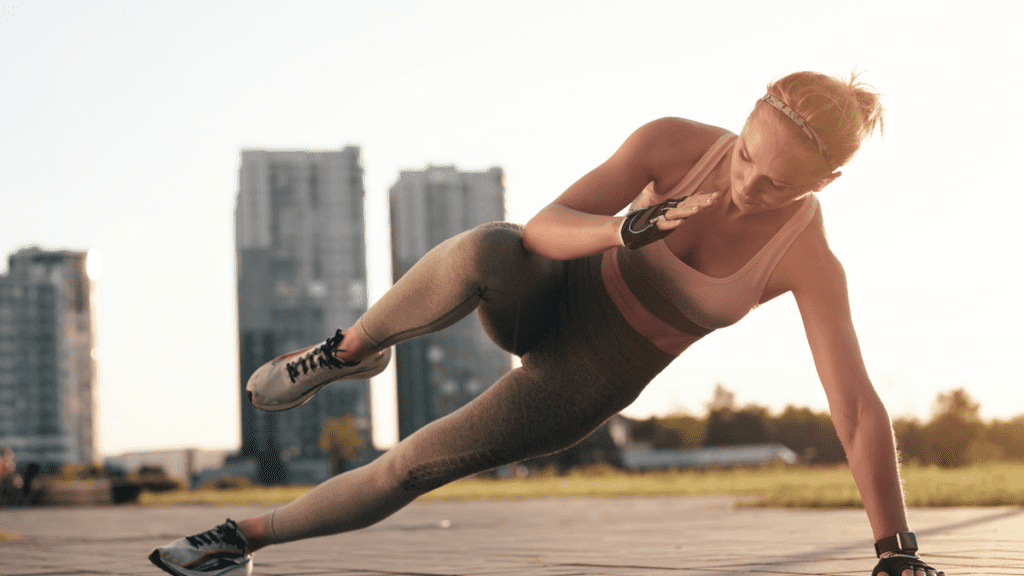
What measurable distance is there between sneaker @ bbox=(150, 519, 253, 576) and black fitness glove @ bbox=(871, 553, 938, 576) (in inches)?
74.5

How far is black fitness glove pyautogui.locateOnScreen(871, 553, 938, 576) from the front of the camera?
88.6 inches

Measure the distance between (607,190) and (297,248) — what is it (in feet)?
274

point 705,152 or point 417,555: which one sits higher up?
point 705,152

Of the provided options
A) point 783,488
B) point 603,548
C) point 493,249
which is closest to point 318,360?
point 493,249

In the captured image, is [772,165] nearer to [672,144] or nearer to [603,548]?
[672,144]

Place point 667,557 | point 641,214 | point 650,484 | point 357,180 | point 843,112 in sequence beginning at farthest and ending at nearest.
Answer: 1. point 357,180
2. point 650,484
3. point 667,557
4. point 843,112
5. point 641,214

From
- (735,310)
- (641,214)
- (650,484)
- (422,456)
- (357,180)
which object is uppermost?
(357,180)

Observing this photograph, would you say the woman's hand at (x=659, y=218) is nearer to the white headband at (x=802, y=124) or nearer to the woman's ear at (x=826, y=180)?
the white headband at (x=802, y=124)

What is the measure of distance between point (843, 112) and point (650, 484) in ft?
55.6

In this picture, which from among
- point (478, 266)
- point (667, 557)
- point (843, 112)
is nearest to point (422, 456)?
point (478, 266)

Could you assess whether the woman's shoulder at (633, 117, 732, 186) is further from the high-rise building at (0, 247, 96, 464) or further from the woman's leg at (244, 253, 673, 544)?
the high-rise building at (0, 247, 96, 464)

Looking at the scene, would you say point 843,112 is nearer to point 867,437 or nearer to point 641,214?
point 641,214

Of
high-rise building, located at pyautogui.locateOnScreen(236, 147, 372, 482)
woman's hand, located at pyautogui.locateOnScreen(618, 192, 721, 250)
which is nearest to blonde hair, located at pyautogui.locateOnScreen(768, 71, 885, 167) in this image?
woman's hand, located at pyautogui.locateOnScreen(618, 192, 721, 250)

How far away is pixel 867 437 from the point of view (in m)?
2.41
